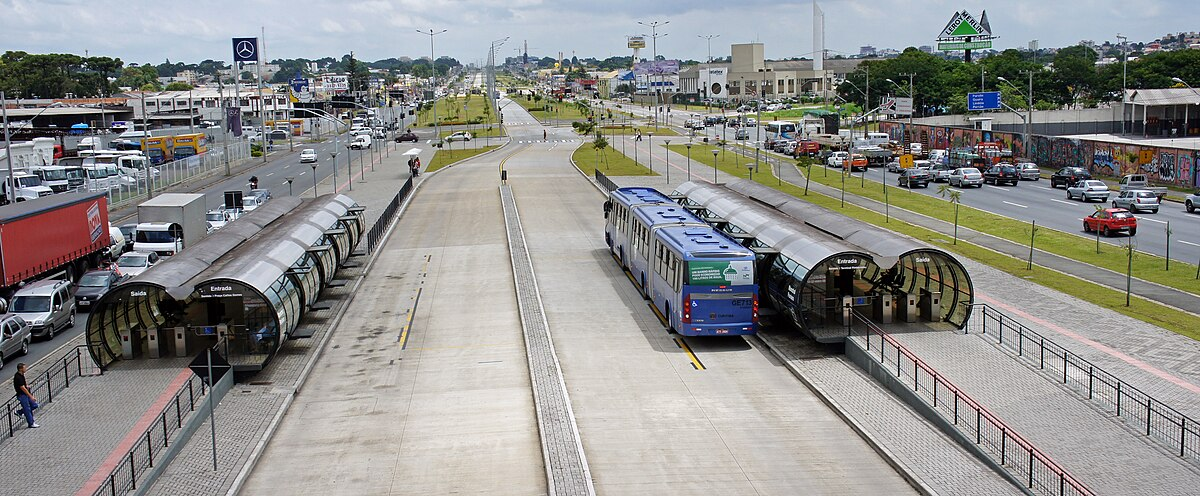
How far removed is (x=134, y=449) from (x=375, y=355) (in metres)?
9.51

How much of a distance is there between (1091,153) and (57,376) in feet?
229

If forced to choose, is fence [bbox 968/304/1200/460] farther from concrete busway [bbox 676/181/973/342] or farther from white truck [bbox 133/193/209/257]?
white truck [bbox 133/193/209/257]

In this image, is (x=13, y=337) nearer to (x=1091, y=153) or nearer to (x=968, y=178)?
(x=968, y=178)

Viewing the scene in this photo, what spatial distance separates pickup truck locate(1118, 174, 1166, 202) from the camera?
194 ft

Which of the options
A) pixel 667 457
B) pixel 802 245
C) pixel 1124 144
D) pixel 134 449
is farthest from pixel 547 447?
pixel 1124 144

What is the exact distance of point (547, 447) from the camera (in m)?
19.3

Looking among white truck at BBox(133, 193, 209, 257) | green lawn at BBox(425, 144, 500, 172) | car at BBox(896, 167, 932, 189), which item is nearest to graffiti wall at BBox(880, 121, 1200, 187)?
car at BBox(896, 167, 932, 189)

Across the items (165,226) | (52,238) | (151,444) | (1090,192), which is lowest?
(151,444)

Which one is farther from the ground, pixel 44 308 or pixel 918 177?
pixel 918 177

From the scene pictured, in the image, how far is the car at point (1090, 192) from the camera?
5869 centimetres

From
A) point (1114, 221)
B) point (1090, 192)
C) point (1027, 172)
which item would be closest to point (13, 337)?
point (1114, 221)

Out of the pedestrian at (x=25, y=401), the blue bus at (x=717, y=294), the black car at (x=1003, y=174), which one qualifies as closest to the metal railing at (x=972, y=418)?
the blue bus at (x=717, y=294)

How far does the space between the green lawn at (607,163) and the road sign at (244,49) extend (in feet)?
100.0

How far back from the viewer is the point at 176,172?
250ft
